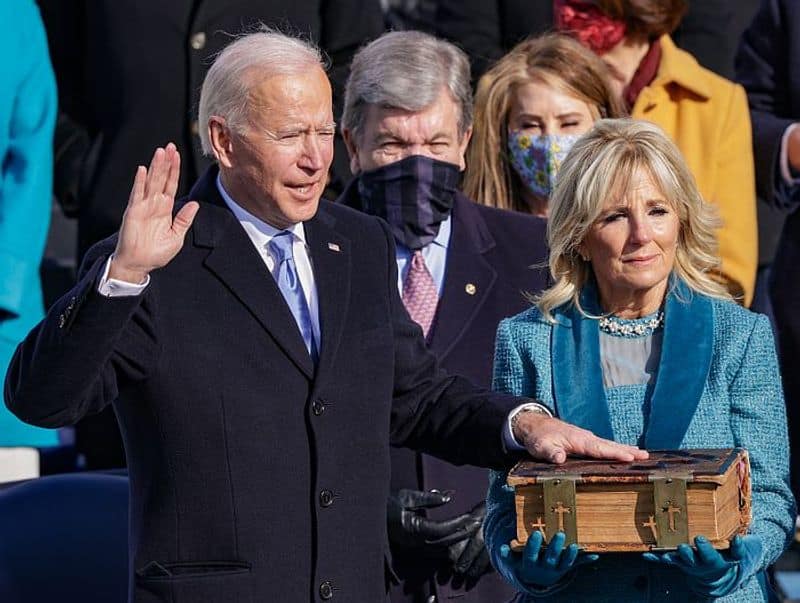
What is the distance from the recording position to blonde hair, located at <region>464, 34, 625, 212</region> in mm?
5363

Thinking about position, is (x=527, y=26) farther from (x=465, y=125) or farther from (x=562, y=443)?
(x=562, y=443)

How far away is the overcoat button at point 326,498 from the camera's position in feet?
11.9

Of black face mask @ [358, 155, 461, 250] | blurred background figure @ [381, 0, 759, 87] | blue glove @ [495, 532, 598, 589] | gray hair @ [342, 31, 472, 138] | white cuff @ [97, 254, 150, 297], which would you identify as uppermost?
blurred background figure @ [381, 0, 759, 87]

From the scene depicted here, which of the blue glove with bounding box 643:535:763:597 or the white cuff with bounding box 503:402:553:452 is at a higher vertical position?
the white cuff with bounding box 503:402:553:452

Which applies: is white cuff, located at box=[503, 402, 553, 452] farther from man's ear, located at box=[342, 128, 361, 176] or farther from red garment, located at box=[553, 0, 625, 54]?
red garment, located at box=[553, 0, 625, 54]

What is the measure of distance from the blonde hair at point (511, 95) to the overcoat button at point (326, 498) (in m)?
1.96

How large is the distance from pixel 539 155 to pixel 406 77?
1.86 feet

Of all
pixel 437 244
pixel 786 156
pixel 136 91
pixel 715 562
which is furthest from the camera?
pixel 136 91

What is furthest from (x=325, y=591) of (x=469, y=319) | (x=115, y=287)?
(x=469, y=319)

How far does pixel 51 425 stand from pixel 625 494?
1104mm

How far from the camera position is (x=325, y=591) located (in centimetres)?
362

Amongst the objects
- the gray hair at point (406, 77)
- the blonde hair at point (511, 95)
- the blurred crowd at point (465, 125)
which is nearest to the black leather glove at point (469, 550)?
the blurred crowd at point (465, 125)

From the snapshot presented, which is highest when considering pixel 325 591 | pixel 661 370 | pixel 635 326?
pixel 635 326

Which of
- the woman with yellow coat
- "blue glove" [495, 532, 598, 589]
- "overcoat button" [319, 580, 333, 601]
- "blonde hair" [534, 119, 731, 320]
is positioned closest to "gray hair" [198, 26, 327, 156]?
"blonde hair" [534, 119, 731, 320]
